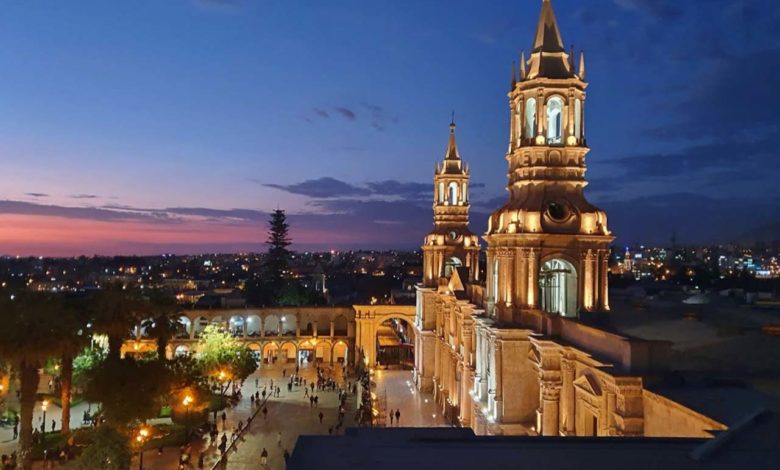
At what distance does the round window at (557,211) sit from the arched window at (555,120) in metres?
2.52

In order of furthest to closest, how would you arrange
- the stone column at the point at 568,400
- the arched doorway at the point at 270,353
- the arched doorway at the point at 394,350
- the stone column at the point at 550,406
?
the arched doorway at the point at 270,353 → the arched doorway at the point at 394,350 → the stone column at the point at 550,406 → the stone column at the point at 568,400

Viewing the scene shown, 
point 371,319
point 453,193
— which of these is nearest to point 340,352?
point 371,319

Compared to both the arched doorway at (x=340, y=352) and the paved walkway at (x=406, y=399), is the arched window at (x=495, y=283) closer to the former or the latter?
the paved walkway at (x=406, y=399)

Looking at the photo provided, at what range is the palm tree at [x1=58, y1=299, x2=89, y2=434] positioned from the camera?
2629 centimetres

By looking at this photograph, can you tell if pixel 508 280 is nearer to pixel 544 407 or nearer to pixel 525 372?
pixel 525 372

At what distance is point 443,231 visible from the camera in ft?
146

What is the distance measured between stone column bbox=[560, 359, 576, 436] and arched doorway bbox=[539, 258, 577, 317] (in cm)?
475

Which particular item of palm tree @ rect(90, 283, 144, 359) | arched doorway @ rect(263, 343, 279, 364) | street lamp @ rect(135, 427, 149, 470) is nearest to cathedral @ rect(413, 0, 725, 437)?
street lamp @ rect(135, 427, 149, 470)

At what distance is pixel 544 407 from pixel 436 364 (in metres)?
21.6

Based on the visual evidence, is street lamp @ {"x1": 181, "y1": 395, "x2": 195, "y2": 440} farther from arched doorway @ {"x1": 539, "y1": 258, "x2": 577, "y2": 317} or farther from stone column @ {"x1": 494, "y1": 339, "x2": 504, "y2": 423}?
arched doorway @ {"x1": 539, "y1": 258, "x2": 577, "y2": 317}

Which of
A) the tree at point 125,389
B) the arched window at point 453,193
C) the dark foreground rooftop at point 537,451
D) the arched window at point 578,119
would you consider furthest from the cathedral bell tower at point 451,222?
the dark foreground rooftop at point 537,451

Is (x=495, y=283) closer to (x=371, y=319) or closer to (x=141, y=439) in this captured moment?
(x=141, y=439)

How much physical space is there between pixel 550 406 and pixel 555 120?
468 inches

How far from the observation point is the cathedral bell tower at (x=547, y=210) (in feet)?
78.2
